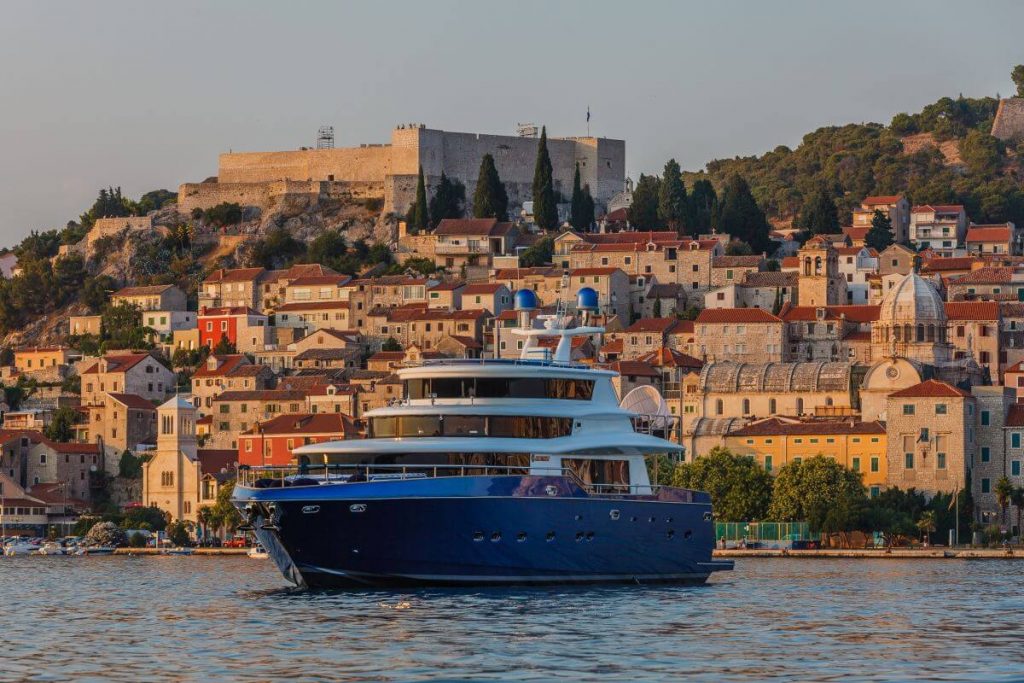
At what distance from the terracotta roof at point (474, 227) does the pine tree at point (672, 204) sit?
957 cm

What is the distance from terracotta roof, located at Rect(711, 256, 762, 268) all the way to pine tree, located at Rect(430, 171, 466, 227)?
20340mm

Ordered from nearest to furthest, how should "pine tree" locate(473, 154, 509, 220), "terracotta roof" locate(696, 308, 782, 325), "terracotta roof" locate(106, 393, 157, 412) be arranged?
"terracotta roof" locate(696, 308, 782, 325) → "terracotta roof" locate(106, 393, 157, 412) → "pine tree" locate(473, 154, 509, 220)

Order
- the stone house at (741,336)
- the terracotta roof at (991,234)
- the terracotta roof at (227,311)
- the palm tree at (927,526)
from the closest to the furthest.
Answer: the palm tree at (927,526)
the stone house at (741,336)
the terracotta roof at (227,311)
the terracotta roof at (991,234)

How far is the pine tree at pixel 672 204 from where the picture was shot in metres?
138

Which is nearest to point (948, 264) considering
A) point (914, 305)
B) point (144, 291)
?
point (914, 305)

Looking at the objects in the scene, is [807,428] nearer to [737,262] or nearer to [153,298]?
[737,262]

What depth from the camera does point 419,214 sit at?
139625 mm

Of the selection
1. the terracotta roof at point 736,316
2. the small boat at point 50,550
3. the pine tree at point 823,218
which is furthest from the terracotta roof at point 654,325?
the small boat at point 50,550

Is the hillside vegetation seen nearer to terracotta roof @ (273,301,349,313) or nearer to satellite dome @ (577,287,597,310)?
terracotta roof @ (273,301,349,313)

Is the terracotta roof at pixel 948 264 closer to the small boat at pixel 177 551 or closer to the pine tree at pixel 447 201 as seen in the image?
the pine tree at pixel 447 201

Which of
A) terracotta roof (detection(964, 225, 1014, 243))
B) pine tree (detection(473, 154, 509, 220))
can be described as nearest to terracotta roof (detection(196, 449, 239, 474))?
pine tree (detection(473, 154, 509, 220))

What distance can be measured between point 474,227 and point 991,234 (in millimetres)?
31556

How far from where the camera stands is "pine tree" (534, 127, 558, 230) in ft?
452

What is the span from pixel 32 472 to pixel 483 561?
67.4m
